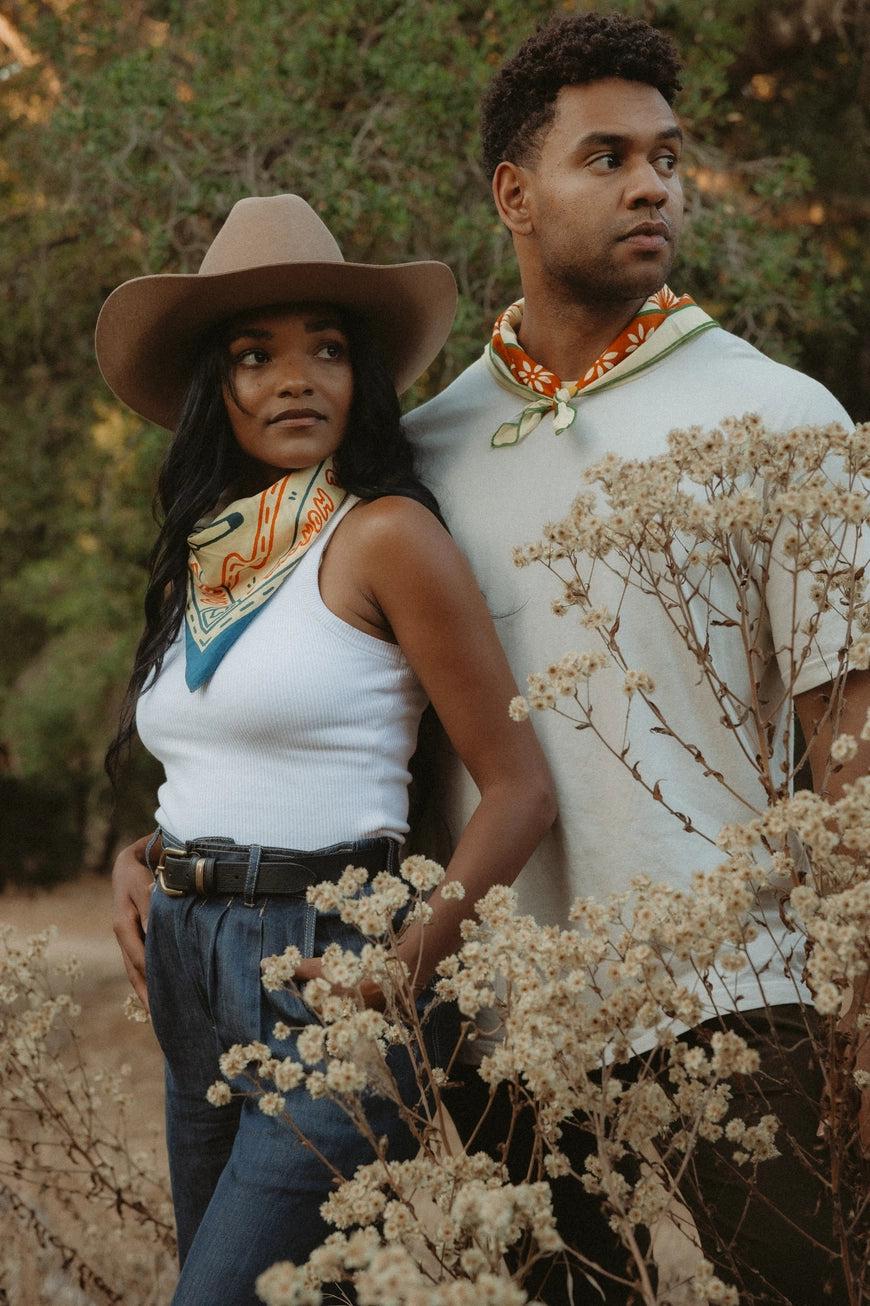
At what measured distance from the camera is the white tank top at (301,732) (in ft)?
6.48

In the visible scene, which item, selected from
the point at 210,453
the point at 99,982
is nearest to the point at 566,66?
the point at 210,453

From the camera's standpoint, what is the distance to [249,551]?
2148 millimetres

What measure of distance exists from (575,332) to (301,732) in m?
0.84

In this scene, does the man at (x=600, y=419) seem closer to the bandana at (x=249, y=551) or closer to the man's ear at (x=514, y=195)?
the man's ear at (x=514, y=195)

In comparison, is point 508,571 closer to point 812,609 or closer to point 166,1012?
point 812,609

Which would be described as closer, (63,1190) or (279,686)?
(279,686)

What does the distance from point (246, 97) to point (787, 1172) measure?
13.7ft

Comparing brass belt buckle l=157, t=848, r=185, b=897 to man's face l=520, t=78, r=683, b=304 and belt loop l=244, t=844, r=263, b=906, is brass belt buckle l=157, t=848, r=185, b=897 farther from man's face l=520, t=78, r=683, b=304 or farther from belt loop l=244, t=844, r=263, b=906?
man's face l=520, t=78, r=683, b=304

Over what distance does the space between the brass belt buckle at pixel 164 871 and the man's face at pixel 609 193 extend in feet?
3.68

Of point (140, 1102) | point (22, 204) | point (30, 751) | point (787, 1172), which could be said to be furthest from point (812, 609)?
point (30, 751)

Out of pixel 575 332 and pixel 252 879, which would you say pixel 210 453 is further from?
pixel 252 879

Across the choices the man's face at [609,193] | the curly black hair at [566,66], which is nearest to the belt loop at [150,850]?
the man's face at [609,193]

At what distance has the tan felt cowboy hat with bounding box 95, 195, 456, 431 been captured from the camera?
7.29 ft

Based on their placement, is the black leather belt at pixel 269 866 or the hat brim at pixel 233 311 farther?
the hat brim at pixel 233 311
